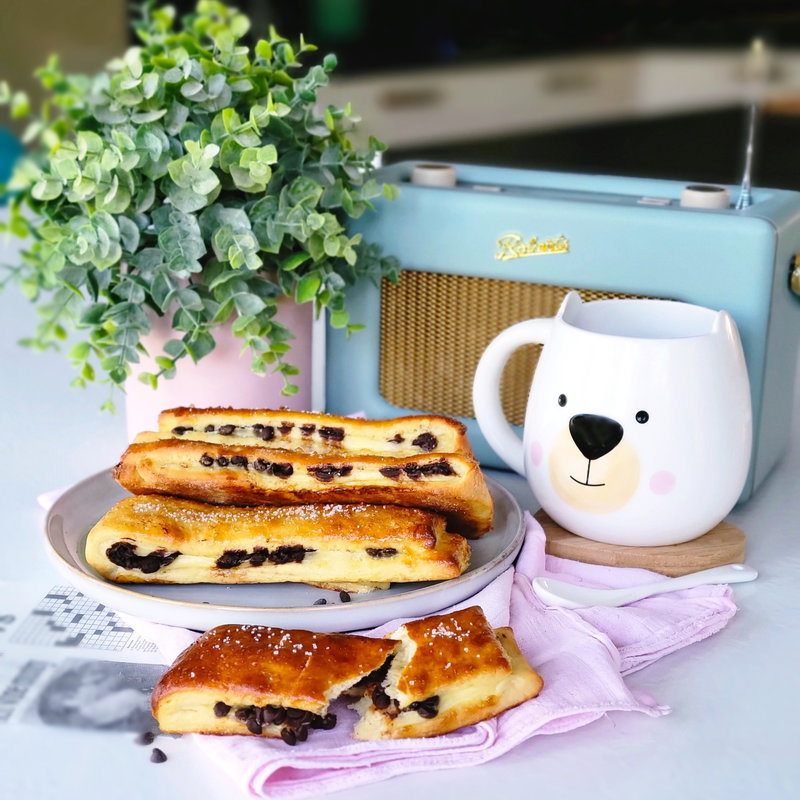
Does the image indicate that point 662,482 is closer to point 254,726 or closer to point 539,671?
point 539,671

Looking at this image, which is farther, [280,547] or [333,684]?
[280,547]

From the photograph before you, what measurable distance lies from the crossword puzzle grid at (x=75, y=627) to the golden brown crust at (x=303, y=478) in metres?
0.08

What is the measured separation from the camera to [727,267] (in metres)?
0.77

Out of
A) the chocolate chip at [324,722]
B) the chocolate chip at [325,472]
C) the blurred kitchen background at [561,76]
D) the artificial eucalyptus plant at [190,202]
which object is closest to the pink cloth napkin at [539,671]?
the chocolate chip at [324,722]

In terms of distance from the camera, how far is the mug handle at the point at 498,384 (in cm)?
75

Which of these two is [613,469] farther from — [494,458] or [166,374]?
[166,374]

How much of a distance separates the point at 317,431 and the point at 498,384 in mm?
137

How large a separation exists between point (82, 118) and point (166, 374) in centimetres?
20

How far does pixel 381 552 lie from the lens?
64cm

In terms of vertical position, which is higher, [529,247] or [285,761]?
[529,247]

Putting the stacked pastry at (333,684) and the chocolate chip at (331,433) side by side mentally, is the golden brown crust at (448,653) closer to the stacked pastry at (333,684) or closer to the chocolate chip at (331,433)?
the stacked pastry at (333,684)

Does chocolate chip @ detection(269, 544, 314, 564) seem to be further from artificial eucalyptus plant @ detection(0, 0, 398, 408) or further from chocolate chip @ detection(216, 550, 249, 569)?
artificial eucalyptus plant @ detection(0, 0, 398, 408)

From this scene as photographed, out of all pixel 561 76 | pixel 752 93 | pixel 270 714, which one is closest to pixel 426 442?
pixel 270 714

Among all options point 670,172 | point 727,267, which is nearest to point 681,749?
point 727,267
